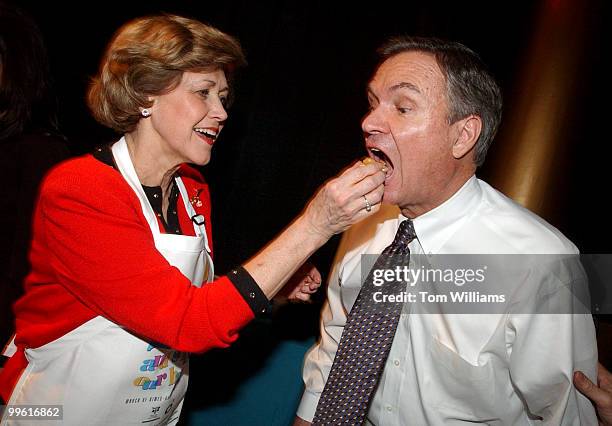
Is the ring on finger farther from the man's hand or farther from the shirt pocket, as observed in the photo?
the man's hand

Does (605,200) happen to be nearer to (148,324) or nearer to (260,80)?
(260,80)

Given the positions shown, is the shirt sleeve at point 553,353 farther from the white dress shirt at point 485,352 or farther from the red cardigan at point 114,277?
the red cardigan at point 114,277

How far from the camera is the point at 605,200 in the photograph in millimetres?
2463

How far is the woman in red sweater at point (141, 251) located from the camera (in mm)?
1330

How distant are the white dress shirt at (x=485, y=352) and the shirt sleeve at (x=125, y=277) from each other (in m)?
0.62

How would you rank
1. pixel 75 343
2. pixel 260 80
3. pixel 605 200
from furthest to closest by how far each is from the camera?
pixel 260 80 < pixel 605 200 < pixel 75 343

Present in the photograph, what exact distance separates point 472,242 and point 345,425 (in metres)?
0.71

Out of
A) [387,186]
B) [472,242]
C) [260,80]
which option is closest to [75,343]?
[387,186]

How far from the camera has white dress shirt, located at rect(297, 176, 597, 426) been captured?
1.37m

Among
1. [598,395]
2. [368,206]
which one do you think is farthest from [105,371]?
[598,395]

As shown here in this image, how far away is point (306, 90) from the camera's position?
2.86m

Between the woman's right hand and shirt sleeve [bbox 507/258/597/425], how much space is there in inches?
21.8

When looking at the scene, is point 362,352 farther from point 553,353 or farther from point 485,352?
point 553,353

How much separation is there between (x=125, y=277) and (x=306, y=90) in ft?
6.02
